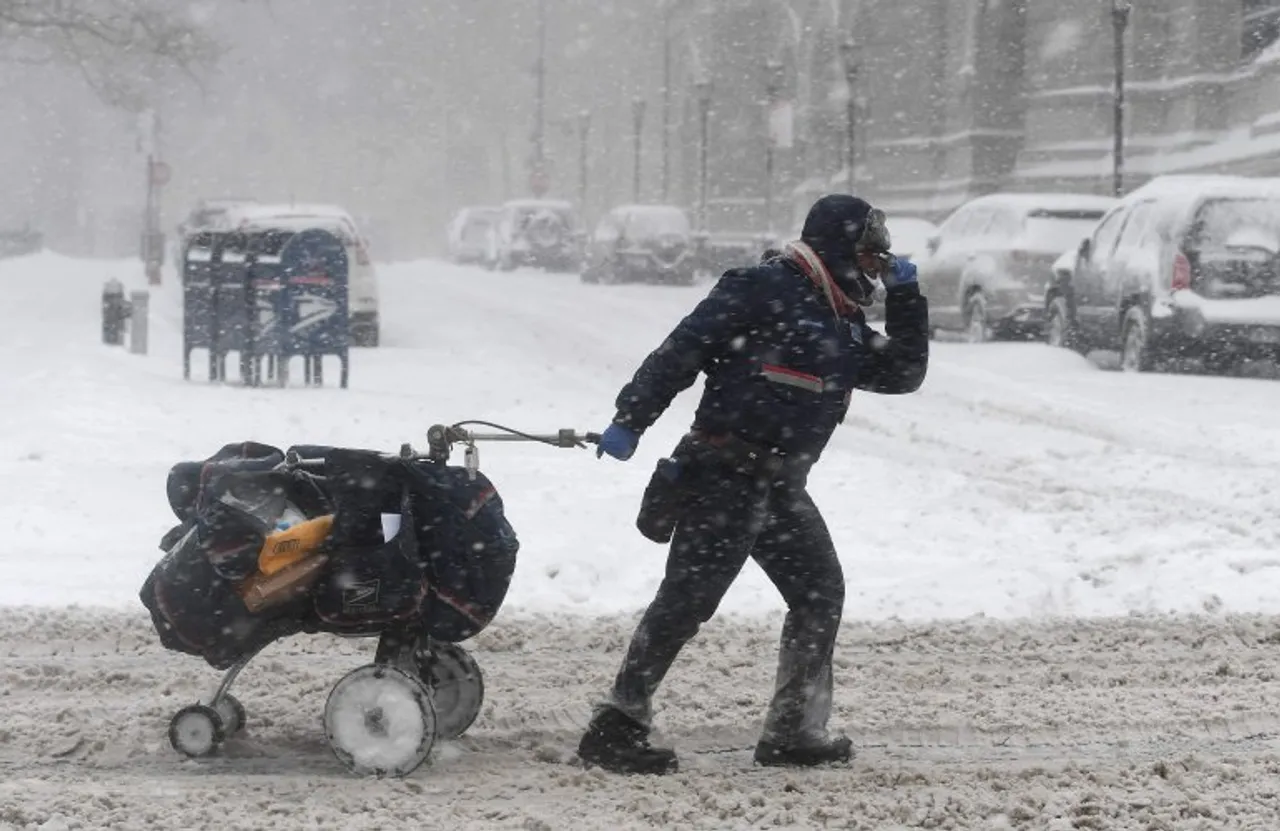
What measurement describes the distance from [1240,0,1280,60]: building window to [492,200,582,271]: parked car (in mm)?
16944

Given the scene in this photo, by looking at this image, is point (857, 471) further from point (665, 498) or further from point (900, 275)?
point (665, 498)

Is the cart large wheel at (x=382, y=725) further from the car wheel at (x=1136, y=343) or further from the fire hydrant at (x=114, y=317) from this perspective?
the fire hydrant at (x=114, y=317)

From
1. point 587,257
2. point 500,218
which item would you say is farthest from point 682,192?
point 587,257

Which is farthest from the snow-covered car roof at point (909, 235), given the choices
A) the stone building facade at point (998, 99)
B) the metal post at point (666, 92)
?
the metal post at point (666, 92)

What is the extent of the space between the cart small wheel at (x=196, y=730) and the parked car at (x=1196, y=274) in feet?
46.3

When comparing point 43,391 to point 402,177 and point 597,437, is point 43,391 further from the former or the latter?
point 402,177

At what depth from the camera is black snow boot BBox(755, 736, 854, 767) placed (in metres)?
6.04

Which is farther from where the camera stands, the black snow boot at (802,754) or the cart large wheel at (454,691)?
the cart large wheel at (454,691)

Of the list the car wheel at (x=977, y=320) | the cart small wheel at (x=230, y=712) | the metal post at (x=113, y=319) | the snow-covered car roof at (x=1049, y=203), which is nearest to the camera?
the cart small wheel at (x=230, y=712)

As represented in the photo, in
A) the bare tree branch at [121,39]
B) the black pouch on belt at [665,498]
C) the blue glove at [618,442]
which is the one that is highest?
the bare tree branch at [121,39]

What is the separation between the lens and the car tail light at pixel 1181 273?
18938 mm

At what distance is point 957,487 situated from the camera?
1209cm

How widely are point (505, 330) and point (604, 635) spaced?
18.1 meters

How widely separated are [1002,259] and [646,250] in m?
18.6
